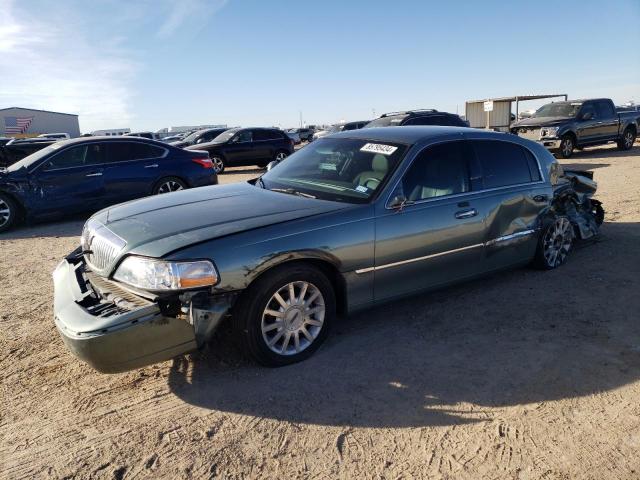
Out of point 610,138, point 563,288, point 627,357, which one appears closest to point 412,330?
point 627,357

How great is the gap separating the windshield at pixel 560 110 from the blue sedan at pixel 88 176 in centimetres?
1271

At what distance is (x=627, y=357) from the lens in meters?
3.58

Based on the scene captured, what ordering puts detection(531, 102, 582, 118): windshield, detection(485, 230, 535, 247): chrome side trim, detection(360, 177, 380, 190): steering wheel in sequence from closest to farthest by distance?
1. detection(360, 177, 380, 190): steering wheel
2. detection(485, 230, 535, 247): chrome side trim
3. detection(531, 102, 582, 118): windshield

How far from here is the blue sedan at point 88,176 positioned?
8336 millimetres

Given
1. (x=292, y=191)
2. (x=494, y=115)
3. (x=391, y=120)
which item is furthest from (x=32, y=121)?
(x=292, y=191)

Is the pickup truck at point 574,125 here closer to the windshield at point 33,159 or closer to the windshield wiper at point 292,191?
the windshield at point 33,159

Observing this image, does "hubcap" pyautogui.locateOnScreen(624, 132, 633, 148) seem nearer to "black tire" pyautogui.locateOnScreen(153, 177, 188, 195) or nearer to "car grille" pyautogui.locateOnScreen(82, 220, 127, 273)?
→ "black tire" pyautogui.locateOnScreen(153, 177, 188, 195)

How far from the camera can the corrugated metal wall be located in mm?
26556

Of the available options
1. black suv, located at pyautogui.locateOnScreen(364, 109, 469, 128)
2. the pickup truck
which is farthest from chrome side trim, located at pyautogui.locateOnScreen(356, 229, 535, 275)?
Result: the pickup truck

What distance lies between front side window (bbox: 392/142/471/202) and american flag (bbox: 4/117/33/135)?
6655 cm

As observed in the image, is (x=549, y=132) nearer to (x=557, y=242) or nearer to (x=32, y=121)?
(x=557, y=242)

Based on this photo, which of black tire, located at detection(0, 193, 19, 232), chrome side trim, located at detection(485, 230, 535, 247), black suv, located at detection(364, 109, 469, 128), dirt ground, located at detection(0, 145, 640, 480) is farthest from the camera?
black suv, located at detection(364, 109, 469, 128)

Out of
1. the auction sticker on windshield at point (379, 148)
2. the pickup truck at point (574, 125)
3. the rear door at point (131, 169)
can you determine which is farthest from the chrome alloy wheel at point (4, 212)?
the pickup truck at point (574, 125)

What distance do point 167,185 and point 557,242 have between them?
677 cm
